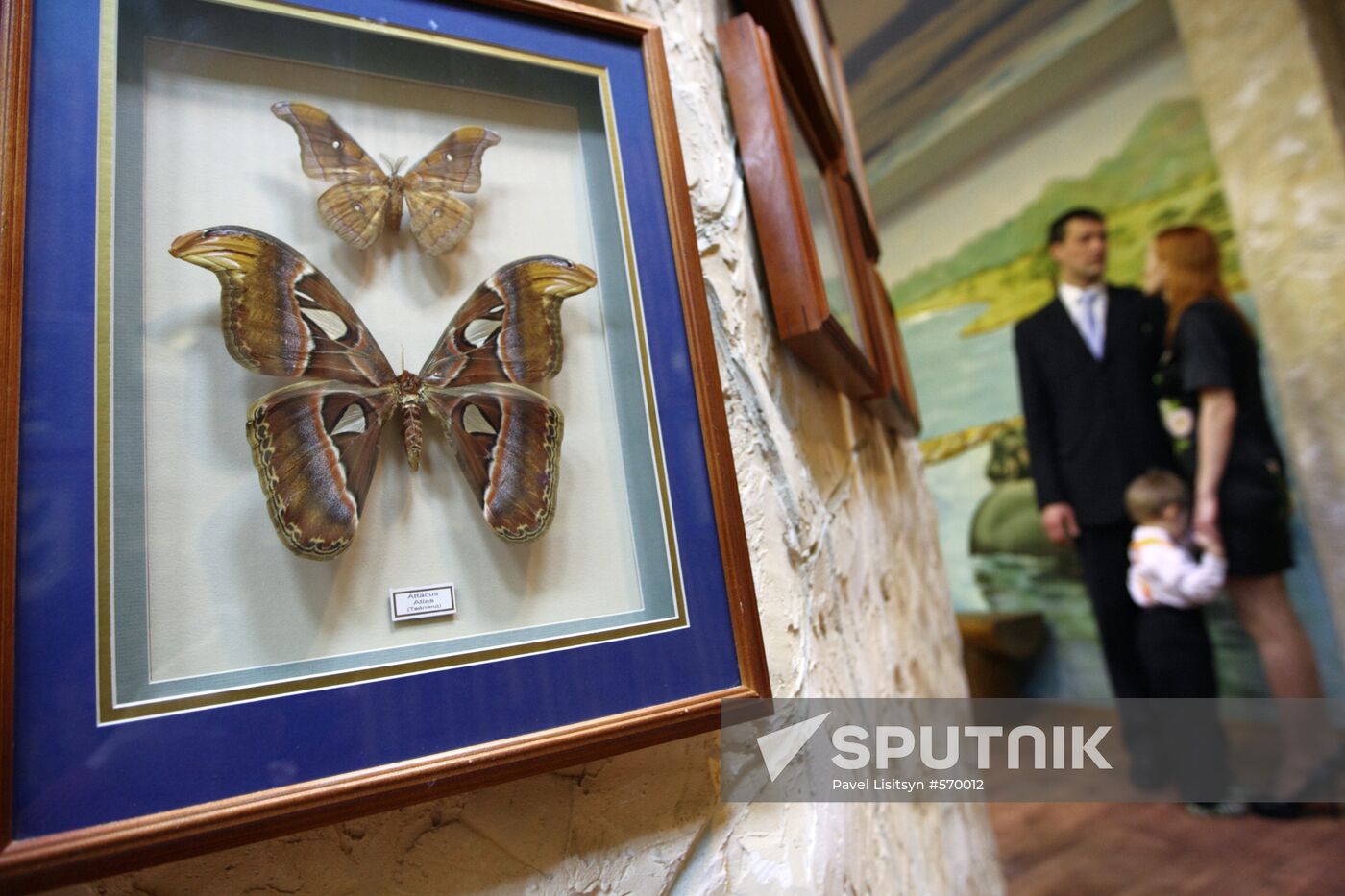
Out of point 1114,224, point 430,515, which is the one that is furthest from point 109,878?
point 1114,224

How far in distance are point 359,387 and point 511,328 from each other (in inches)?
3.7

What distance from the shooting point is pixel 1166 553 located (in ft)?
6.33

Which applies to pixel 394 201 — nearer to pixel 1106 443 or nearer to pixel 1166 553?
pixel 1166 553

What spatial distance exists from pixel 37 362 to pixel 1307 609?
2.68 m

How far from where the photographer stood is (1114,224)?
97.9 inches

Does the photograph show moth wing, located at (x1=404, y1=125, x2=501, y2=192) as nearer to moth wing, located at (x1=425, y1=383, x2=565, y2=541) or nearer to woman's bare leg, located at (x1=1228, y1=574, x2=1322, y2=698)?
moth wing, located at (x1=425, y1=383, x2=565, y2=541)

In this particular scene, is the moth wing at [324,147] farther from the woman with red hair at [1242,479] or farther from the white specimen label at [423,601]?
the woman with red hair at [1242,479]

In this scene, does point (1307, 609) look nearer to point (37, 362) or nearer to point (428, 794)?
point (428, 794)

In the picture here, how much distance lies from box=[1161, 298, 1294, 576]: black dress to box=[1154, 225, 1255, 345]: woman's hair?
0.29ft

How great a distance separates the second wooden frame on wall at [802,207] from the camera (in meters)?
0.63

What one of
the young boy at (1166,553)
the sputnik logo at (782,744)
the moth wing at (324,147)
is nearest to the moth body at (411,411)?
the moth wing at (324,147)

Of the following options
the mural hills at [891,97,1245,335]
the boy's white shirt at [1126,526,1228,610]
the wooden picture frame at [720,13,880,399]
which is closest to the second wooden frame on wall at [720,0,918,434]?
the wooden picture frame at [720,13,880,399]

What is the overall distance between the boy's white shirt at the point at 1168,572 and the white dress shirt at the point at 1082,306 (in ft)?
2.00

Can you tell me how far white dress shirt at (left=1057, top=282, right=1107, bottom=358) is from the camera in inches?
90.9
